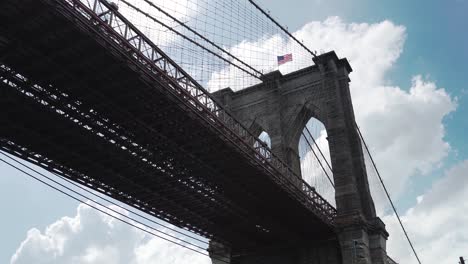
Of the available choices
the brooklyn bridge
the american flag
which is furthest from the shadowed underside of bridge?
the american flag

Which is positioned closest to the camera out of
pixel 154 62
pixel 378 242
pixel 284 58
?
pixel 154 62

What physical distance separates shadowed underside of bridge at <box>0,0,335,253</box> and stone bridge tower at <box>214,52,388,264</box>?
205 centimetres

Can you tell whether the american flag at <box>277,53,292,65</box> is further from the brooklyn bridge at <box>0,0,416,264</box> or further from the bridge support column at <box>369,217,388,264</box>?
the bridge support column at <box>369,217,388,264</box>

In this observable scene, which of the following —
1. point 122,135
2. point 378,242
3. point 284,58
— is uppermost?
point 284,58

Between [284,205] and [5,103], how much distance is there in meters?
16.8

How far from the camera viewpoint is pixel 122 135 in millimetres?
22203

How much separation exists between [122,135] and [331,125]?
1762 centimetres

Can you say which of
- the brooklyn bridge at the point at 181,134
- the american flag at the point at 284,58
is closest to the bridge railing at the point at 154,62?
the brooklyn bridge at the point at 181,134

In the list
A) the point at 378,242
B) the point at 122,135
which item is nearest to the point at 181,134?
the point at 122,135

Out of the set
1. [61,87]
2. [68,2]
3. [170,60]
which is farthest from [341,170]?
[68,2]

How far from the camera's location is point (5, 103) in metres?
19.2

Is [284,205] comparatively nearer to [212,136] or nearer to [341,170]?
[341,170]

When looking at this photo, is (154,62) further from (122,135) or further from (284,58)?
(284,58)

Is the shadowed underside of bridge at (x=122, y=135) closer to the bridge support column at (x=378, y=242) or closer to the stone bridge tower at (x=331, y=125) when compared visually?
the stone bridge tower at (x=331, y=125)
